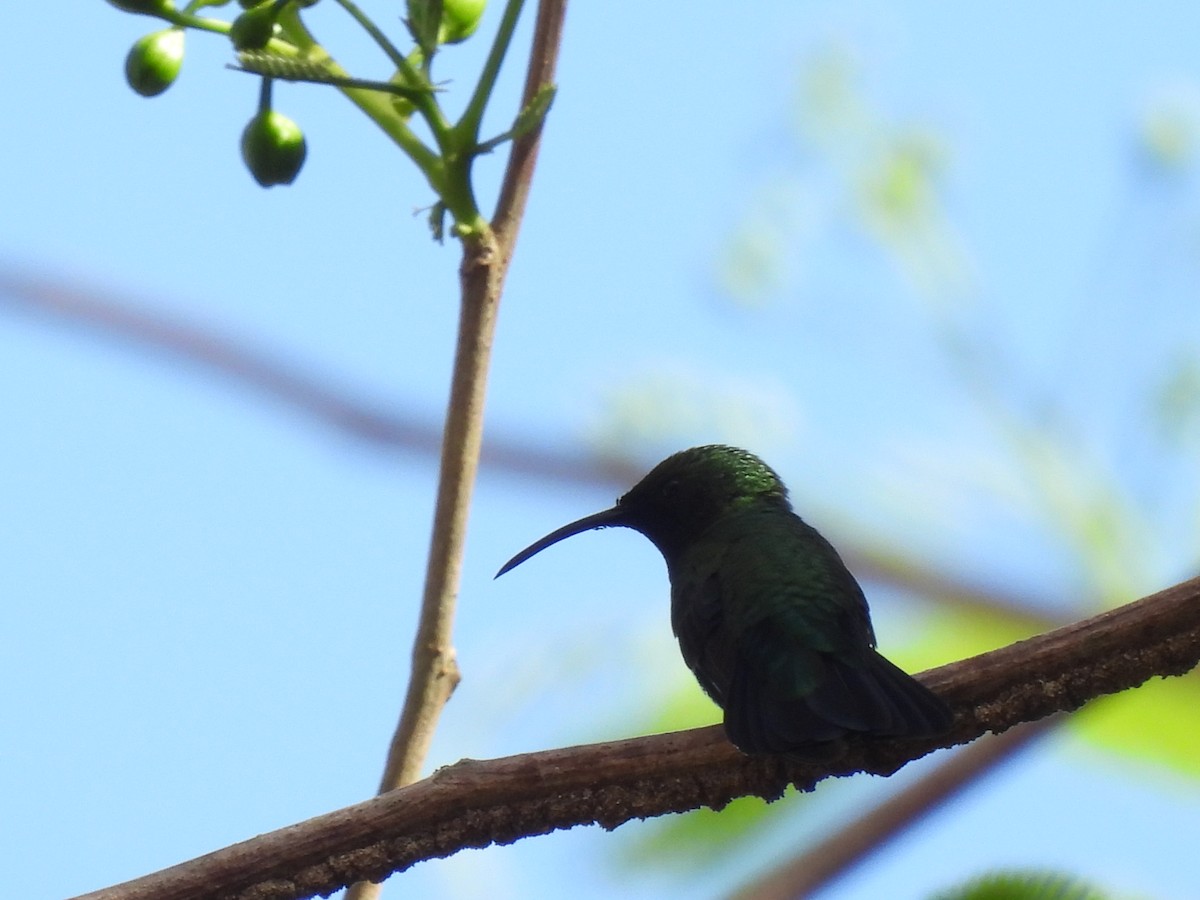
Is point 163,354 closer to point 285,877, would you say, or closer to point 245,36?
point 245,36

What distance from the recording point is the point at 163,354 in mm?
5121

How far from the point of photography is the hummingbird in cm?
268

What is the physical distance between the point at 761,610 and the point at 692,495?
2.74ft

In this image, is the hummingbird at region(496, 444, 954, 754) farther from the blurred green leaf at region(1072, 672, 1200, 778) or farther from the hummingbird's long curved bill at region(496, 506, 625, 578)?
the blurred green leaf at region(1072, 672, 1200, 778)

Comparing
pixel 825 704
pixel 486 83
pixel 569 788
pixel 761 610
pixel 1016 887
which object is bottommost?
pixel 1016 887

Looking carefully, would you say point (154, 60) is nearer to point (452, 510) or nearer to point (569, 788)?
point (452, 510)

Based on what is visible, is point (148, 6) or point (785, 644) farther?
point (785, 644)

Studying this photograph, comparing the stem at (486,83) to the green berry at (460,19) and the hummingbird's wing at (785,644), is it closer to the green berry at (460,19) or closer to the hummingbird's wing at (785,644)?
the green berry at (460,19)

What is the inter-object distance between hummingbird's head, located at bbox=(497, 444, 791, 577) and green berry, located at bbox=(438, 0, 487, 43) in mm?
1520

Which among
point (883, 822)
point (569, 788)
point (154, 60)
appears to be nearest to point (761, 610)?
point (883, 822)

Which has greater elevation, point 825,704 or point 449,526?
point 449,526

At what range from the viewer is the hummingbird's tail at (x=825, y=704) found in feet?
8.30

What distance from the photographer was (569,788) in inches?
92.5

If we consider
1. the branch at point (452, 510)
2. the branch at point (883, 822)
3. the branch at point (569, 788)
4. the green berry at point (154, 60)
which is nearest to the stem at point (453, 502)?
the branch at point (452, 510)
